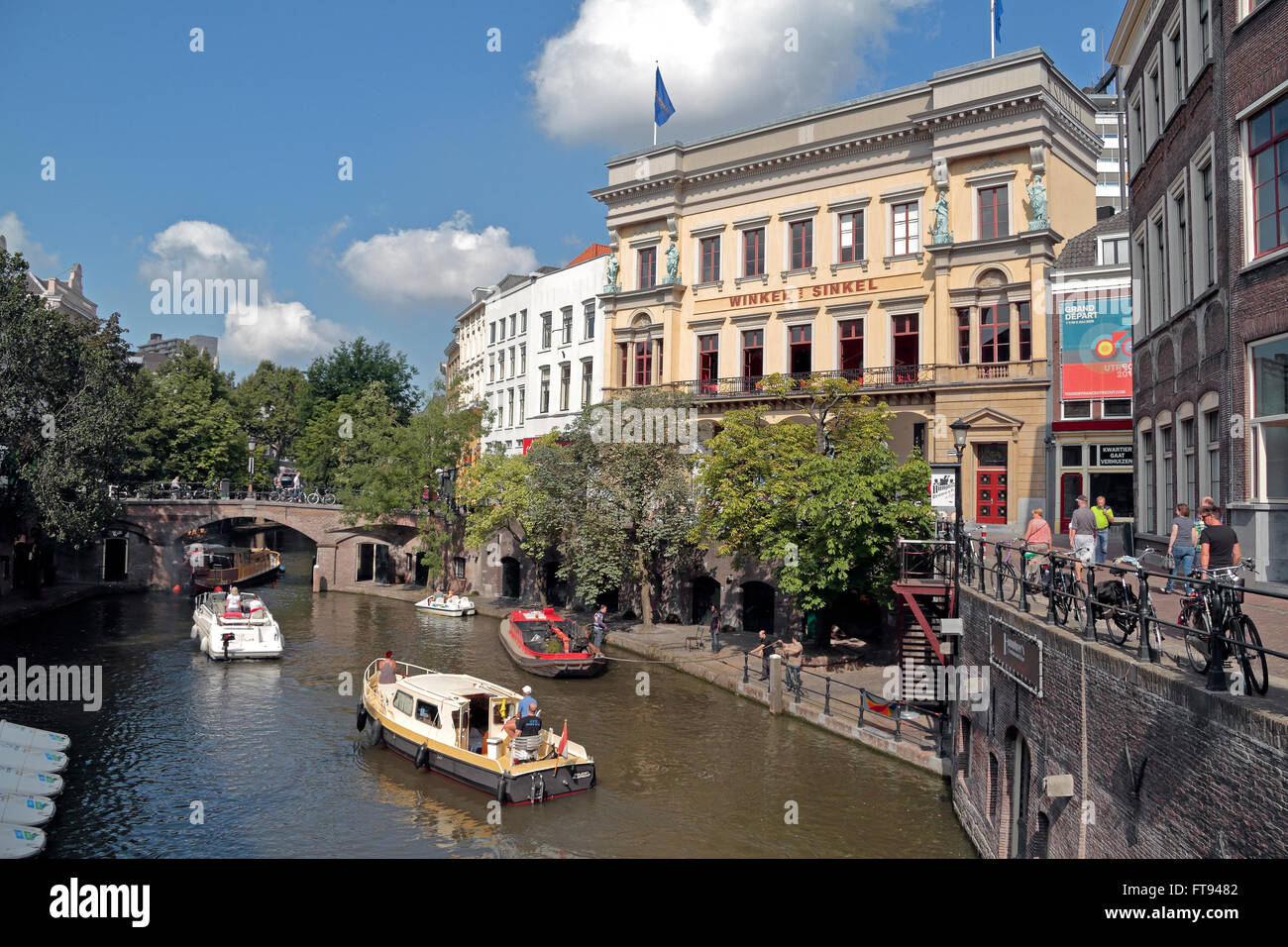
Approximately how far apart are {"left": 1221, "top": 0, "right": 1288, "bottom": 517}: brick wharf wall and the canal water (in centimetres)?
973

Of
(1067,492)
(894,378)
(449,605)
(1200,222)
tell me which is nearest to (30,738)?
(449,605)

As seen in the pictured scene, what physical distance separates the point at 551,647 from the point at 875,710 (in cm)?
1302

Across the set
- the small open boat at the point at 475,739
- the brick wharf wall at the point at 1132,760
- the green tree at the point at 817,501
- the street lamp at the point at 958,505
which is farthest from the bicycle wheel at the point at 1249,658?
the green tree at the point at 817,501

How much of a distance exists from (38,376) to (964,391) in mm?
42979

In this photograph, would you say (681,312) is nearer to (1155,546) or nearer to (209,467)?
(1155,546)

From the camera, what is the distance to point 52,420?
42906 mm

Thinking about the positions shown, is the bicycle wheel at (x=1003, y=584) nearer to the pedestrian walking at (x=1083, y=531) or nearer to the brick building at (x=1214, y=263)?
the pedestrian walking at (x=1083, y=531)

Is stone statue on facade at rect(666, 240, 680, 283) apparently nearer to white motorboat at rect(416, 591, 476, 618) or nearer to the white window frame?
white motorboat at rect(416, 591, 476, 618)

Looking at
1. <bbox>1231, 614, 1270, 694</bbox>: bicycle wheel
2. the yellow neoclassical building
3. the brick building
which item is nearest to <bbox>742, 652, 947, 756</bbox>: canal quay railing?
the brick building

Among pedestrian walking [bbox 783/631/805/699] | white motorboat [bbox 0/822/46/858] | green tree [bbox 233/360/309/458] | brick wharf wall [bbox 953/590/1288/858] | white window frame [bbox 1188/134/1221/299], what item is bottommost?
white motorboat [bbox 0/822/46/858]

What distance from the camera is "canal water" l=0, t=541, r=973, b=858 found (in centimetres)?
1789

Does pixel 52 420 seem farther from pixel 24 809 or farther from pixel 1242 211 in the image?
pixel 1242 211

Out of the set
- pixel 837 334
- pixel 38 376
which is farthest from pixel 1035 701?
pixel 38 376
